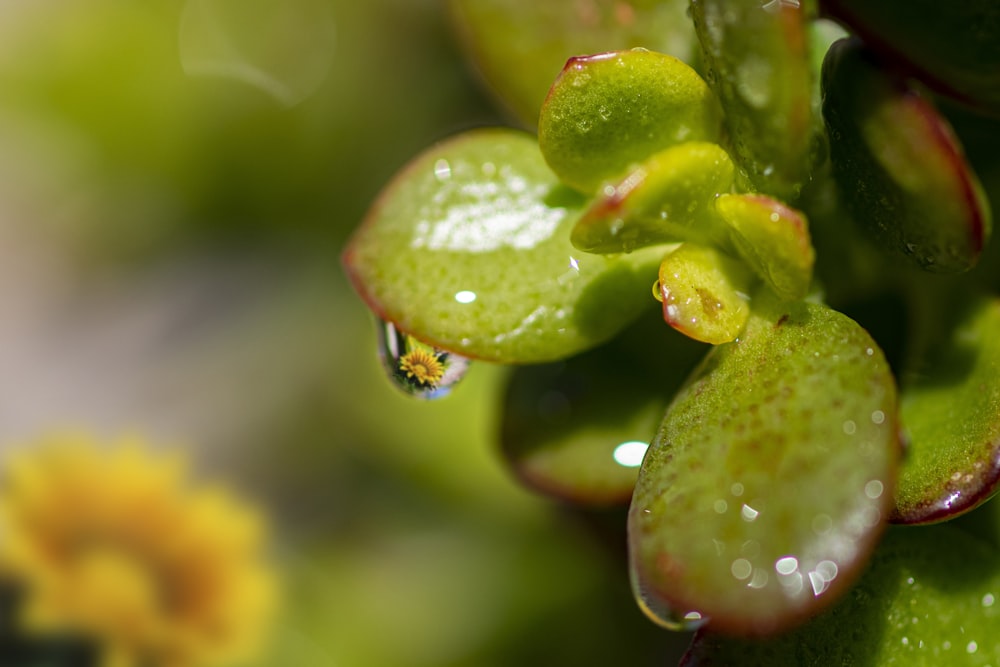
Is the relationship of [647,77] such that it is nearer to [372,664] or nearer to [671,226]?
[671,226]

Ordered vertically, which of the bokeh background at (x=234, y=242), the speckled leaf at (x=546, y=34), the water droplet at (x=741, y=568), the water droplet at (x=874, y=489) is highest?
the speckled leaf at (x=546, y=34)

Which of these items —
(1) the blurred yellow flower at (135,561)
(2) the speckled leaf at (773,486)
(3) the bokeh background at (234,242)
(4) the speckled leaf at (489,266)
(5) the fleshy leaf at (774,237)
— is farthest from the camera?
(3) the bokeh background at (234,242)

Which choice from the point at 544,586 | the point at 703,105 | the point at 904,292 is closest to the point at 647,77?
the point at 703,105

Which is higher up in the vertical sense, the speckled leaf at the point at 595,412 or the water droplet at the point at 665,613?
the water droplet at the point at 665,613

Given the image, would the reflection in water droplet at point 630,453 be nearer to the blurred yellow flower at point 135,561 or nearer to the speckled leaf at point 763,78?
the speckled leaf at point 763,78

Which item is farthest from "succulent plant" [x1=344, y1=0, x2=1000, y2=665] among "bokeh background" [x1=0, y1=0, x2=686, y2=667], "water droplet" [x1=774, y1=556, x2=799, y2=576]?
"bokeh background" [x1=0, y1=0, x2=686, y2=667]

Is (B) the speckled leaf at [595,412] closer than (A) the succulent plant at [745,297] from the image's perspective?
No

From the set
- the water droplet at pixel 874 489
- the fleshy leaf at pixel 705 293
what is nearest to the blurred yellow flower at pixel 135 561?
the fleshy leaf at pixel 705 293
